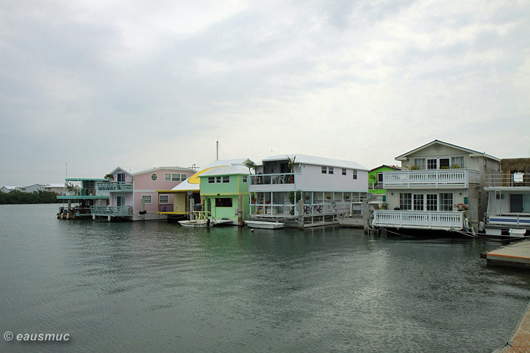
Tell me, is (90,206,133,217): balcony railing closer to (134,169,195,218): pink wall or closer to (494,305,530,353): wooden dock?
(134,169,195,218): pink wall

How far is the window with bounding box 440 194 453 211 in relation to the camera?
27.7m

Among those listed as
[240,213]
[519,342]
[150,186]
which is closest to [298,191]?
[240,213]

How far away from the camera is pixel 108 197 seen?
5322cm

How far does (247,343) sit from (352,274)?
26.5 feet

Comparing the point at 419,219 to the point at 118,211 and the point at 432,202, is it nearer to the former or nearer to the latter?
the point at 432,202

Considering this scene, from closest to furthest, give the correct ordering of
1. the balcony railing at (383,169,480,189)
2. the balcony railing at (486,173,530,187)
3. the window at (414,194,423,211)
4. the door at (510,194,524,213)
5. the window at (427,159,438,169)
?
the balcony railing at (383,169,480,189), the balcony railing at (486,173,530,187), the door at (510,194,524,213), the window at (414,194,423,211), the window at (427,159,438,169)

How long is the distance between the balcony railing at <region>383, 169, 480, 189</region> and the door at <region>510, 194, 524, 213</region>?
283 centimetres

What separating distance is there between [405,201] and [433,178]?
3131 mm

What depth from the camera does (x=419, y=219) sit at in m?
26.5

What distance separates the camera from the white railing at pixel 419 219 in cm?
2538

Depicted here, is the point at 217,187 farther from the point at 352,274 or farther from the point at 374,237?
the point at 352,274

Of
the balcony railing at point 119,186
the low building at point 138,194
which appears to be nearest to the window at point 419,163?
the low building at point 138,194

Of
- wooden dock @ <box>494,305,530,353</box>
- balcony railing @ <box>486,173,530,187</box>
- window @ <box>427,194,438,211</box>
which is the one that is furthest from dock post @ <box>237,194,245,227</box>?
wooden dock @ <box>494,305,530,353</box>

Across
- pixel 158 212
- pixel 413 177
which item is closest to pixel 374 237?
pixel 413 177
